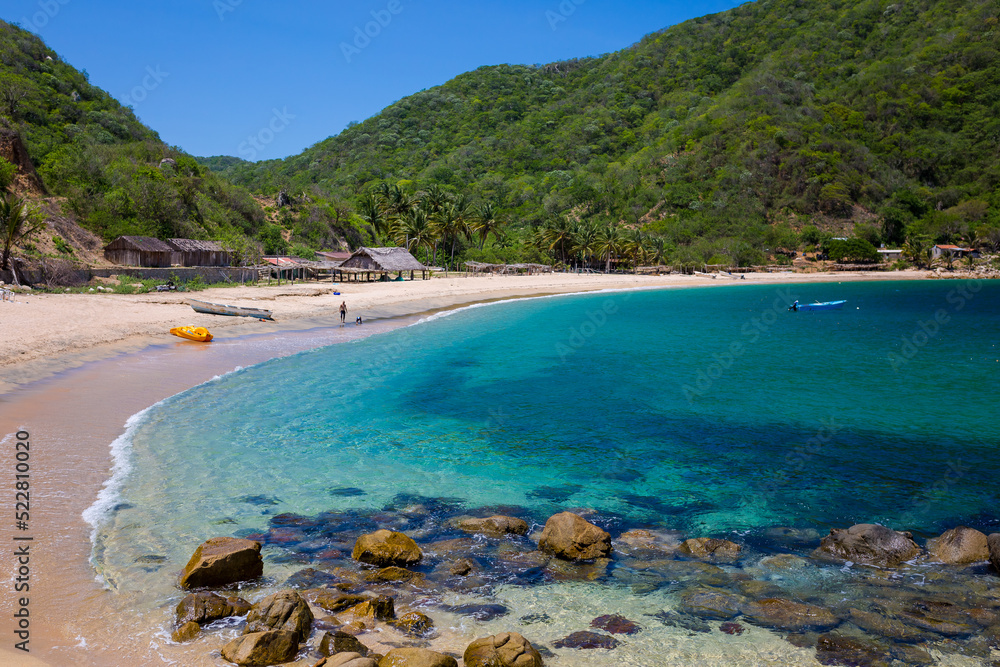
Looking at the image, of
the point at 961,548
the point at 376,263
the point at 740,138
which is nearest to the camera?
the point at 961,548

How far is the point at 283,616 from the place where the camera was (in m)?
6.18

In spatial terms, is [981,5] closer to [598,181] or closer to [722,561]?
[598,181]

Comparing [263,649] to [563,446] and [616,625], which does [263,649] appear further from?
[563,446]

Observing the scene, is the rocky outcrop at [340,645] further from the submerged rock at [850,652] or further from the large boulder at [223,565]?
the submerged rock at [850,652]

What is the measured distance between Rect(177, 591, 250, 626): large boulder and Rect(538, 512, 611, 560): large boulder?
3879 millimetres

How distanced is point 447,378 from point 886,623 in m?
16.0

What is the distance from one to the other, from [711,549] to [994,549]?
3505mm

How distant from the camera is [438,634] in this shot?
639 centimetres

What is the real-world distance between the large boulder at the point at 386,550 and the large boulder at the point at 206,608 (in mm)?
1610

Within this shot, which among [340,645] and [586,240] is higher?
[586,240]

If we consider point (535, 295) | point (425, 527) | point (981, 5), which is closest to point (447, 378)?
point (425, 527)

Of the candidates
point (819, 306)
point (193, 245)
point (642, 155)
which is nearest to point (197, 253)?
point (193, 245)

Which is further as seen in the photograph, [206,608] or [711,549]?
[711,549]

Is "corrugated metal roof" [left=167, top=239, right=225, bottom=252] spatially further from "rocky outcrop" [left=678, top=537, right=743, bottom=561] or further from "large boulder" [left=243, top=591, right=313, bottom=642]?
"rocky outcrop" [left=678, top=537, right=743, bottom=561]
